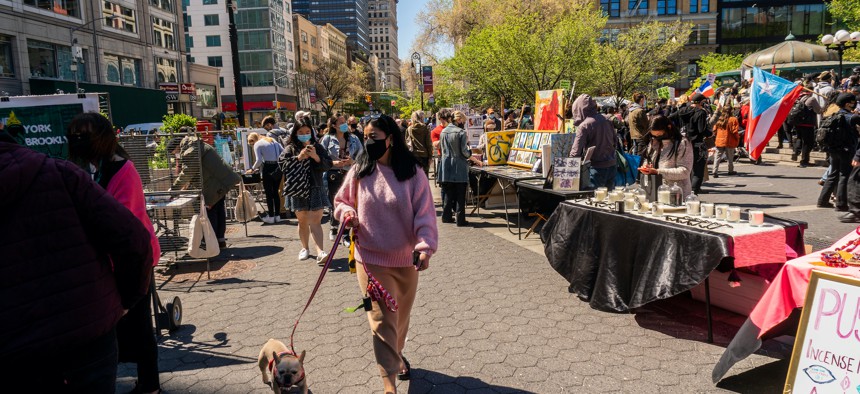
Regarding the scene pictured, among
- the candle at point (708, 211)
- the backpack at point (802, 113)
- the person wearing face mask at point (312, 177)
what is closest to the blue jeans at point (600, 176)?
the candle at point (708, 211)

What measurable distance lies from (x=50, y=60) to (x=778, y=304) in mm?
36604

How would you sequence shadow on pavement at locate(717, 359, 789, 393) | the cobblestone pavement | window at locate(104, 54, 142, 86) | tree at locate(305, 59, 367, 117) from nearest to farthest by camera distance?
shadow on pavement at locate(717, 359, 789, 393) → the cobblestone pavement → window at locate(104, 54, 142, 86) → tree at locate(305, 59, 367, 117)

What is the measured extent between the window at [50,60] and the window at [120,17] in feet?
13.4

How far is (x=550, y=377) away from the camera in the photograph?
418 cm

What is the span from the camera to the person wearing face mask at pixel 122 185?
3539mm

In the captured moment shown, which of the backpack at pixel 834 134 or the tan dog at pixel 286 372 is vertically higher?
the backpack at pixel 834 134

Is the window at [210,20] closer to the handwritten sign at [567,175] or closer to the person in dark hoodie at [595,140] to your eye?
the person in dark hoodie at [595,140]

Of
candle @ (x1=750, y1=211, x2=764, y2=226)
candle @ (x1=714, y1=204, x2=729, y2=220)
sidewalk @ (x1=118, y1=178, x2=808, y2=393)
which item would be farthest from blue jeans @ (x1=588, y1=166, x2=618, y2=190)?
candle @ (x1=750, y1=211, x2=764, y2=226)

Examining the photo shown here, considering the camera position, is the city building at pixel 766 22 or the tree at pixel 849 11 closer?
the tree at pixel 849 11

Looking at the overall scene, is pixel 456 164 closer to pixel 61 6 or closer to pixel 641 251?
pixel 641 251

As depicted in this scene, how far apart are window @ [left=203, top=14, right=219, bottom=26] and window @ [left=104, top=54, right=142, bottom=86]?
38.0m

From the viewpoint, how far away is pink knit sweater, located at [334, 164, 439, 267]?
3.63 metres

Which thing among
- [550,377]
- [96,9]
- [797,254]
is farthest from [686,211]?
[96,9]

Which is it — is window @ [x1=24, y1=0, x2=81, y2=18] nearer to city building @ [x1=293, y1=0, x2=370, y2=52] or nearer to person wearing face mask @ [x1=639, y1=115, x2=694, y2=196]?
person wearing face mask @ [x1=639, y1=115, x2=694, y2=196]
